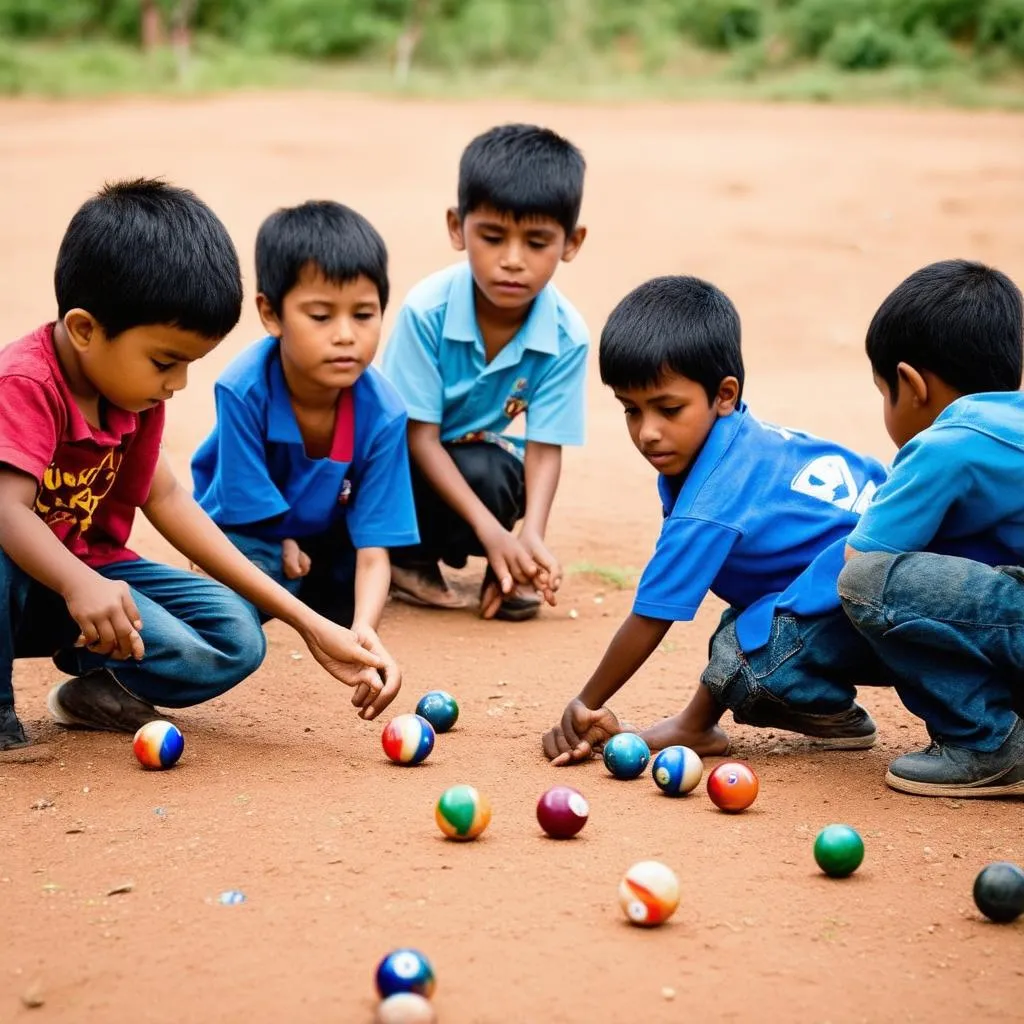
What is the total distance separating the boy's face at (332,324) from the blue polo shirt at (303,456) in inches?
13.3

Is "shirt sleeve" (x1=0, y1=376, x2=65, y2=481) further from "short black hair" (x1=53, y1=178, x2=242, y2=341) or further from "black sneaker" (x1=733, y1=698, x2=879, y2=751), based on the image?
"black sneaker" (x1=733, y1=698, x2=879, y2=751)

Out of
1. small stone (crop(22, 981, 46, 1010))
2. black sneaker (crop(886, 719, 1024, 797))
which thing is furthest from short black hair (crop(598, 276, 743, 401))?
small stone (crop(22, 981, 46, 1010))

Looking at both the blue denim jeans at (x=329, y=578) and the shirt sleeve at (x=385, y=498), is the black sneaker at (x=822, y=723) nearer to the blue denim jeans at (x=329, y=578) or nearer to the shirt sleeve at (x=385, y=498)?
the shirt sleeve at (x=385, y=498)

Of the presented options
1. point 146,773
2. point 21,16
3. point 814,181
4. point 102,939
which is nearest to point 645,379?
point 146,773

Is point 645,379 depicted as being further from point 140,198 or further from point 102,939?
point 102,939

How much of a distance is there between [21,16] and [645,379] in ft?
103

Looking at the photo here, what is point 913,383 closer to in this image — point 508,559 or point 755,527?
point 755,527

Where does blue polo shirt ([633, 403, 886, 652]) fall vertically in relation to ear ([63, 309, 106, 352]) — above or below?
below

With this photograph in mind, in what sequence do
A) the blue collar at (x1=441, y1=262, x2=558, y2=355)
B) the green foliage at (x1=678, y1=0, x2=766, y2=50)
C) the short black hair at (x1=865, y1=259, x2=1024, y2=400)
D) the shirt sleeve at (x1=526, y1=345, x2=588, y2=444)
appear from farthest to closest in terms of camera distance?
the green foliage at (x1=678, y1=0, x2=766, y2=50), the shirt sleeve at (x1=526, y1=345, x2=588, y2=444), the blue collar at (x1=441, y1=262, x2=558, y2=355), the short black hair at (x1=865, y1=259, x2=1024, y2=400)

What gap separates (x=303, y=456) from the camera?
5805 mm

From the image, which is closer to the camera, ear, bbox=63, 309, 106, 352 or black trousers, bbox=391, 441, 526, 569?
ear, bbox=63, 309, 106, 352

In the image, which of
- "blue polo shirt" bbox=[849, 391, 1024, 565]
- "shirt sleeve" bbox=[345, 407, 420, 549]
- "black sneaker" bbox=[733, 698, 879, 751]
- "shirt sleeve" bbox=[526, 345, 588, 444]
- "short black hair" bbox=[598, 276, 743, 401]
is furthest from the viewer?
"shirt sleeve" bbox=[526, 345, 588, 444]

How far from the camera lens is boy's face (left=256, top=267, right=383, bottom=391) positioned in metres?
5.32

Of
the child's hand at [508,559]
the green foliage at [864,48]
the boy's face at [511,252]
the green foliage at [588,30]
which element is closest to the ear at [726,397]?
the child's hand at [508,559]
